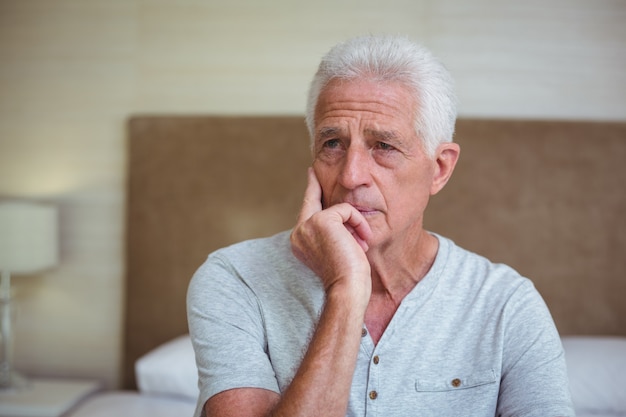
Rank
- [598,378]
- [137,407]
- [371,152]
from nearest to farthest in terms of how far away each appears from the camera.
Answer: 1. [371,152]
2. [598,378]
3. [137,407]

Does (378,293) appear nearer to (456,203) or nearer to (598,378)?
(598,378)

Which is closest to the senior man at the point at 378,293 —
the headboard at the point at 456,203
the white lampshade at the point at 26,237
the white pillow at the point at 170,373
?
the white pillow at the point at 170,373

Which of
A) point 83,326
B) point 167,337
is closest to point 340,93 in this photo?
point 167,337

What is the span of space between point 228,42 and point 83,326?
1.42m

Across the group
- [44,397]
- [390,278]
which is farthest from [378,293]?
[44,397]

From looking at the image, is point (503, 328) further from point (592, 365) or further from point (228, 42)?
point (228, 42)

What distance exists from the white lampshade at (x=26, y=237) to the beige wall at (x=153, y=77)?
0.75 ft

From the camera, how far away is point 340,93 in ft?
4.07

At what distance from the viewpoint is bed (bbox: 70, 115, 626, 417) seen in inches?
98.0

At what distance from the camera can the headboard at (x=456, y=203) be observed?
2.50 meters

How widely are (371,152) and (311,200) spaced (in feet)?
0.51

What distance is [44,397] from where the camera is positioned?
8.15 feet

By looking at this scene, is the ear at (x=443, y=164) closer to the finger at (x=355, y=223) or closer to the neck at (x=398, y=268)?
the neck at (x=398, y=268)

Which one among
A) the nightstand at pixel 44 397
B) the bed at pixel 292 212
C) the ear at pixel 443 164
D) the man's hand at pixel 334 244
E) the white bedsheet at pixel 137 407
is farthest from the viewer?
the bed at pixel 292 212
